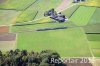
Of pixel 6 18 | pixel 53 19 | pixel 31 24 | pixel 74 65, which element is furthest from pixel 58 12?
pixel 74 65

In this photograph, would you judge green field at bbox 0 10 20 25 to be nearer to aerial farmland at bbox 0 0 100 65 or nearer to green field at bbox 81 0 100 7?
aerial farmland at bbox 0 0 100 65

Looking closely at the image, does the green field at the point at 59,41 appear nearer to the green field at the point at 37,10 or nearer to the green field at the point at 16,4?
the green field at the point at 37,10

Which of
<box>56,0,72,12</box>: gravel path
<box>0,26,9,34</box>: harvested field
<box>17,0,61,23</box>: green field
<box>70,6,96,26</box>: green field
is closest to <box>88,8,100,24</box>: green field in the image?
<box>70,6,96,26</box>: green field

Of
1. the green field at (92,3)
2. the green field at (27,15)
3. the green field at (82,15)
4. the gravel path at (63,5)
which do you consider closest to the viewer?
the green field at (82,15)

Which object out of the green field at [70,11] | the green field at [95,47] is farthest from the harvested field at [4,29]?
the green field at [95,47]

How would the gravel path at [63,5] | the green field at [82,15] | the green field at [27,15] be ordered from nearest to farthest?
1. the green field at [82,15]
2. the green field at [27,15]
3. the gravel path at [63,5]

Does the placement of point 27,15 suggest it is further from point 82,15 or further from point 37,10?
point 82,15

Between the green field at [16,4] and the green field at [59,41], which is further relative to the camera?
the green field at [16,4]

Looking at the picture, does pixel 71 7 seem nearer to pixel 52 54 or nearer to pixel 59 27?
pixel 59 27
